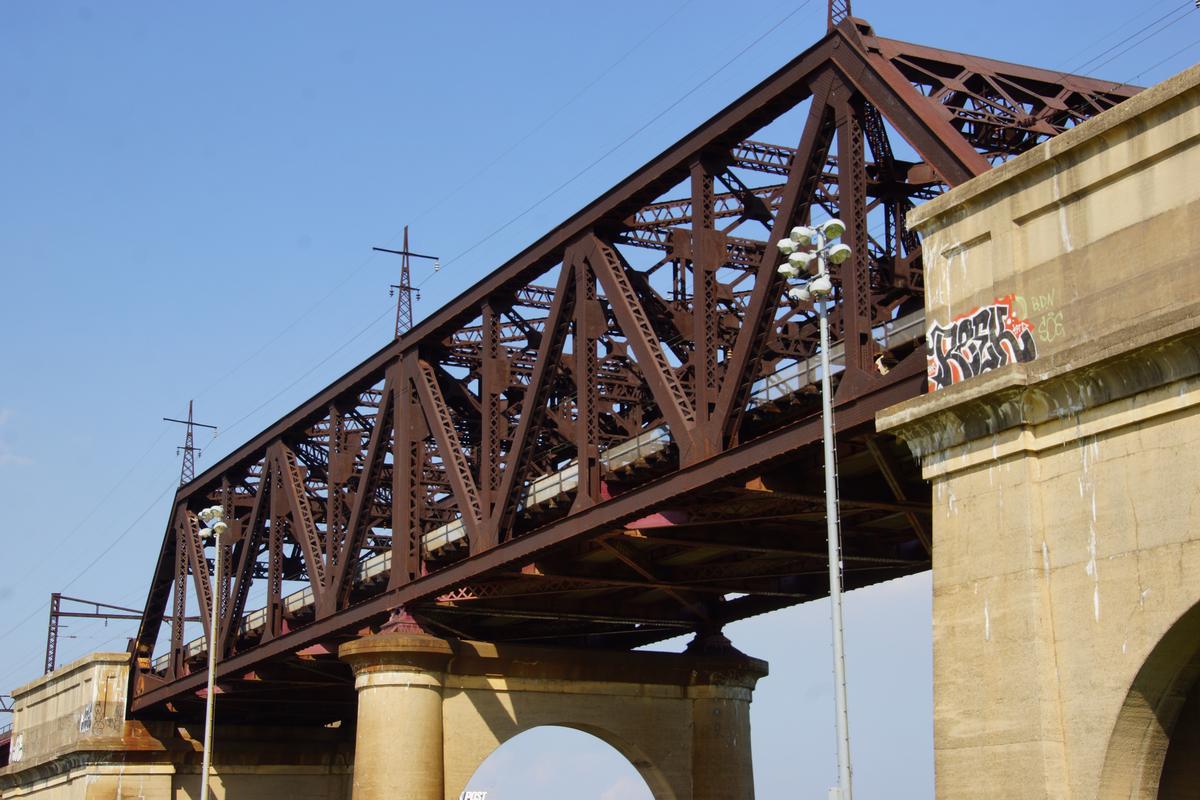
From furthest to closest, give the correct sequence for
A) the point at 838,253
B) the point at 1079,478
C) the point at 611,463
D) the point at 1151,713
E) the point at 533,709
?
the point at 533,709 < the point at 611,463 < the point at 838,253 < the point at 1079,478 < the point at 1151,713

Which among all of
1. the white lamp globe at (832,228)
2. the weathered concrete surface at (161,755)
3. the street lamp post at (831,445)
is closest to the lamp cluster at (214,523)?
the street lamp post at (831,445)

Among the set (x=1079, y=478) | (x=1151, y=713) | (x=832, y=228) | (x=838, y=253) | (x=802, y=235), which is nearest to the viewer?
(x=1151, y=713)

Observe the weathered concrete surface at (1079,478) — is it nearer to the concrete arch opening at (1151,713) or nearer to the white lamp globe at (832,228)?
the concrete arch opening at (1151,713)

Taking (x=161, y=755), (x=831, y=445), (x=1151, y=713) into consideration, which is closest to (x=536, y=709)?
(x=831, y=445)

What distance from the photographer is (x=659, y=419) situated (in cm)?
4525

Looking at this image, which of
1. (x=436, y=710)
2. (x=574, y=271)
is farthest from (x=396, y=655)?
(x=574, y=271)

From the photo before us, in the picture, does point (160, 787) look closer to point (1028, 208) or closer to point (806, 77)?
point (806, 77)

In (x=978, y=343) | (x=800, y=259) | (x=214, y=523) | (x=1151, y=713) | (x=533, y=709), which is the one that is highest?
(x=214, y=523)

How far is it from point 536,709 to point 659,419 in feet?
34.5

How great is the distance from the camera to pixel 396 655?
46.5 meters

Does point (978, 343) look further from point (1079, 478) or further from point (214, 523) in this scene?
point (214, 523)

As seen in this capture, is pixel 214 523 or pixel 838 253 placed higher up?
pixel 214 523

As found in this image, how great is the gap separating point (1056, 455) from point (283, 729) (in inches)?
2186

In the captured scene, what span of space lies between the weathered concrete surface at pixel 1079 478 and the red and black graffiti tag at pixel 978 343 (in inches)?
3.7
